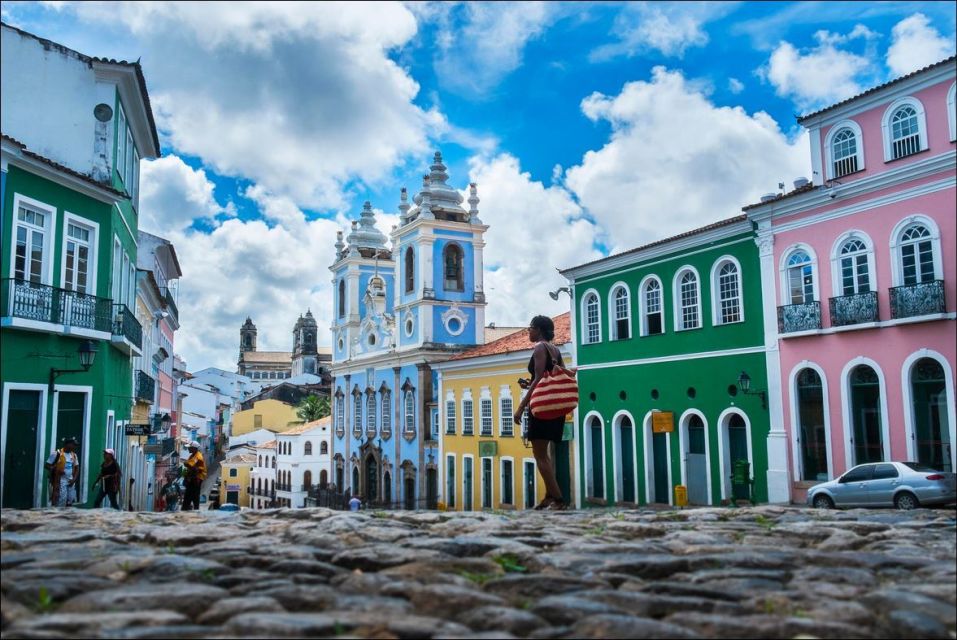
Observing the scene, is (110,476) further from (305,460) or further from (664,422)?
(305,460)

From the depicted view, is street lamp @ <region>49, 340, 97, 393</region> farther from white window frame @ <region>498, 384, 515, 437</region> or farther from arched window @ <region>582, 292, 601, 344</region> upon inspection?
white window frame @ <region>498, 384, 515, 437</region>

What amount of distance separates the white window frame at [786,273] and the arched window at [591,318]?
6881 millimetres

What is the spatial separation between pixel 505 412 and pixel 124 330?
16684 millimetres

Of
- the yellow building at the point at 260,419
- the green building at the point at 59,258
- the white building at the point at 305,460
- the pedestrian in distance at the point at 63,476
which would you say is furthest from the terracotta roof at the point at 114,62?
the yellow building at the point at 260,419

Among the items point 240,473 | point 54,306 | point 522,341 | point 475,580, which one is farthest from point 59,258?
point 240,473

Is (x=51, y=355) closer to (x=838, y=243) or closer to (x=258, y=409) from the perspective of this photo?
(x=838, y=243)

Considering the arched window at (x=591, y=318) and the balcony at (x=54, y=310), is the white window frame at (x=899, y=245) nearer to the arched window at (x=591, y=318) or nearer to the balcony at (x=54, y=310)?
the arched window at (x=591, y=318)

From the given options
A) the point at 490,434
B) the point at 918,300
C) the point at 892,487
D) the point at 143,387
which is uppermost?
the point at 918,300

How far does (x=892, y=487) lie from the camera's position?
16031 mm

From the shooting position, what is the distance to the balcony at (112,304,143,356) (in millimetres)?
18375

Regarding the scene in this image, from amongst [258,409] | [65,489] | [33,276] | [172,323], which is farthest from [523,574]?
[258,409]

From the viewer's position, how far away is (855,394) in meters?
19.3

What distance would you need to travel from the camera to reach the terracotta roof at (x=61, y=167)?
590 inches

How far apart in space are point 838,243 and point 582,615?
55.7 ft
